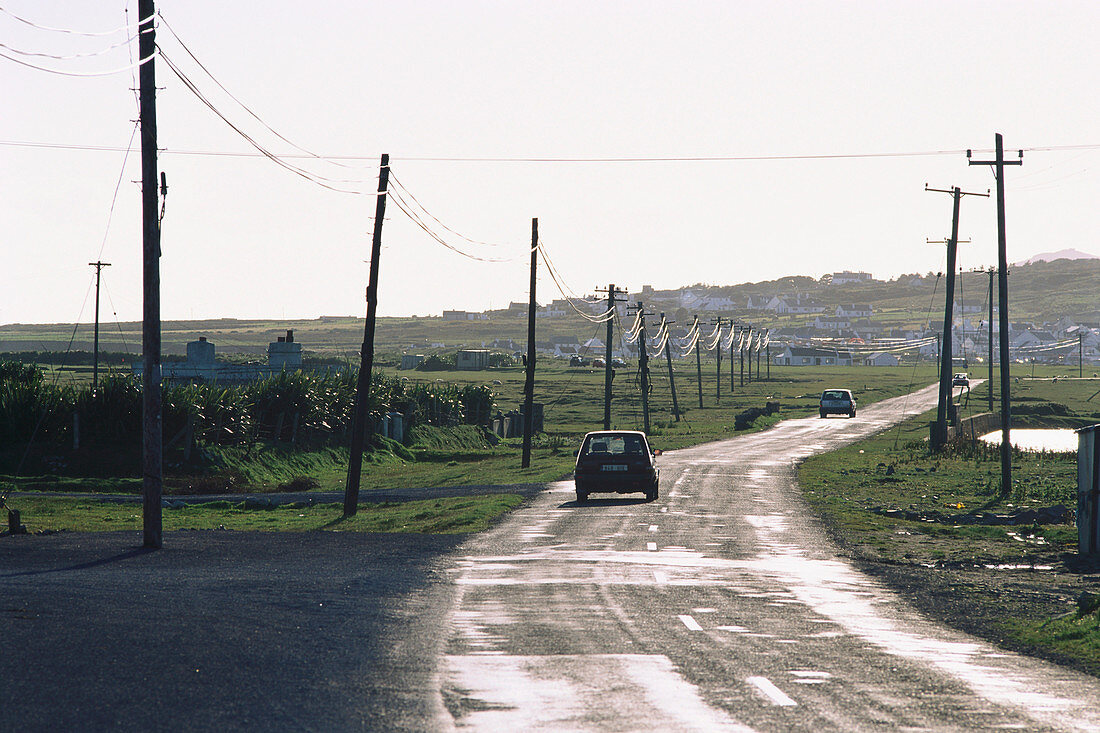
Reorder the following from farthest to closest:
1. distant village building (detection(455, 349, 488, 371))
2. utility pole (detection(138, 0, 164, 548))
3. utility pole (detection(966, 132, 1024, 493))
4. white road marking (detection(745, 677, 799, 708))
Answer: distant village building (detection(455, 349, 488, 371))
utility pole (detection(966, 132, 1024, 493))
utility pole (detection(138, 0, 164, 548))
white road marking (detection(745, 677, 799, 708))

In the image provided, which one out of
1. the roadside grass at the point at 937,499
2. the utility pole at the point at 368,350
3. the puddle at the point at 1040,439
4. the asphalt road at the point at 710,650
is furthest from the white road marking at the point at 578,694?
the puddle at the point at 1040,439

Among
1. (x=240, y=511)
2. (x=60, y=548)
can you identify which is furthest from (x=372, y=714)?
(x=240, y=511)

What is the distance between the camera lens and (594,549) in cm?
1950

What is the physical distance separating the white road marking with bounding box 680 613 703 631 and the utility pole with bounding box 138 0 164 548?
36.1 feet

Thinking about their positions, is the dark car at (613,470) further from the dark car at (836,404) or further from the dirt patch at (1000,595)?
the dark car at (836,404)

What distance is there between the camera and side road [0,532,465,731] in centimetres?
768

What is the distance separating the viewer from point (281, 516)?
93.7ft

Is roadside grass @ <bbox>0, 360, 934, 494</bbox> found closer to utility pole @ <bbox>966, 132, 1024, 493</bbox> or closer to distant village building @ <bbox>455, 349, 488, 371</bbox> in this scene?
Result: utility pole @ <bbox>966, 132, 1024, 493</bbox>

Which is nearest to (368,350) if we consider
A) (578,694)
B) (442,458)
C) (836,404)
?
(578,694)

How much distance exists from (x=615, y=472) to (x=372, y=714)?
21.4m

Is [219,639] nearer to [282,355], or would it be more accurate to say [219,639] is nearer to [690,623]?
[690,623]

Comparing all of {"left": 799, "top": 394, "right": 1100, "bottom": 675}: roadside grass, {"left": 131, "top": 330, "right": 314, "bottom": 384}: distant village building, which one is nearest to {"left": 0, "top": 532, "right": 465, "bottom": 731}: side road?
{"left": 799, "top": 394, "right": 1100, "bottom": 675}: roadside grass

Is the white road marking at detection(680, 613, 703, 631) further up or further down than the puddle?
further up

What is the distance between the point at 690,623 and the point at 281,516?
18624mm
